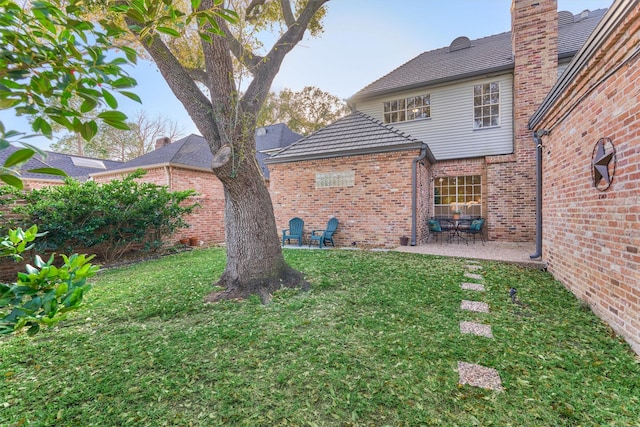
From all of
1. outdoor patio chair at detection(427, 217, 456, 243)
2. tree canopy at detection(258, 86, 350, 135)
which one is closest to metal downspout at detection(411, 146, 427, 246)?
outdoor patio chair at detection(427, 217, 456, 243)

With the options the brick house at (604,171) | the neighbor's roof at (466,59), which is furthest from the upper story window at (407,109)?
the brick house at (604,171)

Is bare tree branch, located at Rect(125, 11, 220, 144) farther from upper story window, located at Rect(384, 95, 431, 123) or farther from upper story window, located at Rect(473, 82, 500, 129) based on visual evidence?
upper story window, located at Rect(473, 82, 500, 129)

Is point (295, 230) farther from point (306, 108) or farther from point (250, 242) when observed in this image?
point (306, 108)

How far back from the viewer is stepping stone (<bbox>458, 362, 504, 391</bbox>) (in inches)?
78.9

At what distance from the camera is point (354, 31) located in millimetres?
7855

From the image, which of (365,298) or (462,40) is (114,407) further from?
(462,40)

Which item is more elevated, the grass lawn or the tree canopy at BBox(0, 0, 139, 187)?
the tree canopy at BBox(0, 0, 139, 187)

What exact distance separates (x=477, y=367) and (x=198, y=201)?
9.92m

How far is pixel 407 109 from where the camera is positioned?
34.8ft

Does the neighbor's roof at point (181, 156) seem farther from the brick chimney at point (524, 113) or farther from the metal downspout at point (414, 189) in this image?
the brick chimney at point (524, 113)

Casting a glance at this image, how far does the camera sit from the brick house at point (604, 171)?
2.42 metres

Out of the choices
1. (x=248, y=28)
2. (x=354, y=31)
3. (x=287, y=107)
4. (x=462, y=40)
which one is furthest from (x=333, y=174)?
(x=287, y=107)

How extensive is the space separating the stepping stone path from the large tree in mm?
2301

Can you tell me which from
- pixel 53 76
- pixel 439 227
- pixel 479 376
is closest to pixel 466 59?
pixel 439 227
